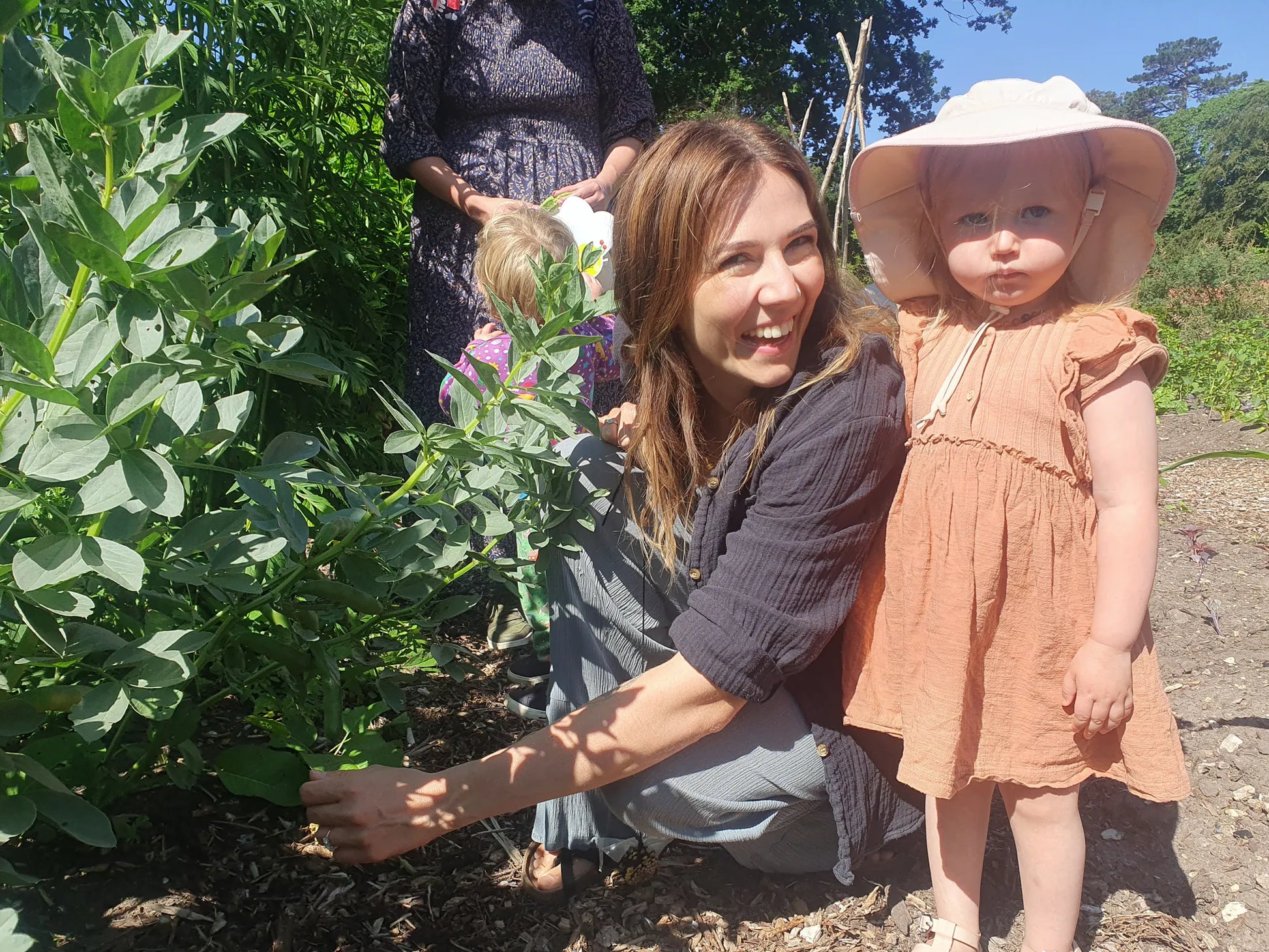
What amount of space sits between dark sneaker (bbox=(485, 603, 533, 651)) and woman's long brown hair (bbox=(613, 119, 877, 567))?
1.03 metres

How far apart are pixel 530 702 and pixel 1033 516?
4.01 feet

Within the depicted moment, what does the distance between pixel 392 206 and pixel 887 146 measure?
168 cm

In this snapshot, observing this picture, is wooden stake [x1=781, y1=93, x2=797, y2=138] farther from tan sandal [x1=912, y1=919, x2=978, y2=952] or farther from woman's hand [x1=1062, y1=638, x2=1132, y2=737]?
tan sandal [x1=912, y1=919, x2=978, y2=952]

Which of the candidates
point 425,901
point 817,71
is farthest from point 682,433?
point 817,71

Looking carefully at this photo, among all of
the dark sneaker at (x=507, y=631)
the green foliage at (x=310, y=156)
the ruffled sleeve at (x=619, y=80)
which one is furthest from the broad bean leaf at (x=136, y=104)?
the ruffled sleeve at (x=619, y=80)

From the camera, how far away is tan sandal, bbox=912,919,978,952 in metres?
1.60

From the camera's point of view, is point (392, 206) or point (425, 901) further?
point (392, 206)

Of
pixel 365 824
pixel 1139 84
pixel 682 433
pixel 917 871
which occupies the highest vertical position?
pixel 1139 84

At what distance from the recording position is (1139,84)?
5362 centimetres

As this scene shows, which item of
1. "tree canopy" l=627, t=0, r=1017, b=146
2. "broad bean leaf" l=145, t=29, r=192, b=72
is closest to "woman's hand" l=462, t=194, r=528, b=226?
"broad bean leaf" l=145, t=29, r=192, b=72

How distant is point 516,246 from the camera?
2324 mm

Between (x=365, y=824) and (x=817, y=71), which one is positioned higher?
(x=817, y=71)

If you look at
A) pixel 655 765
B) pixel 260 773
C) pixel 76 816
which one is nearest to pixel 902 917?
pixel 655 765

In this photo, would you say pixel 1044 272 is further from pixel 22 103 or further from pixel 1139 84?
pixel 1139 84
